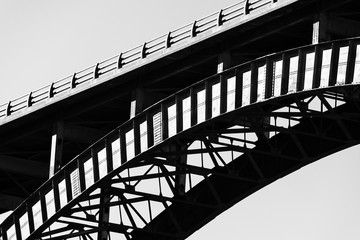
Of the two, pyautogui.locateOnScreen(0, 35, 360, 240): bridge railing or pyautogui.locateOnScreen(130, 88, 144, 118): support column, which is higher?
pyautogui.locateOnScreen(130, 88, 144, 118): support column

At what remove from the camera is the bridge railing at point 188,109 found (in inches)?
2489

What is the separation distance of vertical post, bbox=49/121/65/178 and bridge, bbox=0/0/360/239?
8cm

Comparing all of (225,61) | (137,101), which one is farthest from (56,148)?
(225,61)

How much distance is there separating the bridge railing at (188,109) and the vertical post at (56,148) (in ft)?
1.81

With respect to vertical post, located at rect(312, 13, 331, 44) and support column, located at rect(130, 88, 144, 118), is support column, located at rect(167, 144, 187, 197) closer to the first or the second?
support column, located at rect(130, 88, 144, 118)

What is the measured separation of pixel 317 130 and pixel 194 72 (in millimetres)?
5466

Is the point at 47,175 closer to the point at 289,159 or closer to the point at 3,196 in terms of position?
the point at 3,196

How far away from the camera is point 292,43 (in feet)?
229

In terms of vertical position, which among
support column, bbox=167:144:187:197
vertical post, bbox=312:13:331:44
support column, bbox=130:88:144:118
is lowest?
vertical post, bbox=312:13:331:44

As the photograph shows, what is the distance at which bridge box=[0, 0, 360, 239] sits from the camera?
215 ft

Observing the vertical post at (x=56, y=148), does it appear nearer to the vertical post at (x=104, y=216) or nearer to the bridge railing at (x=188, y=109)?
the bridge railing at (x=188, y=109)

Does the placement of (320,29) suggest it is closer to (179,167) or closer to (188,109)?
(188,109)

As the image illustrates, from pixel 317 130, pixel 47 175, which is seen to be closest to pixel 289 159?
pixel 317 130

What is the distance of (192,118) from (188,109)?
1.38 feet
